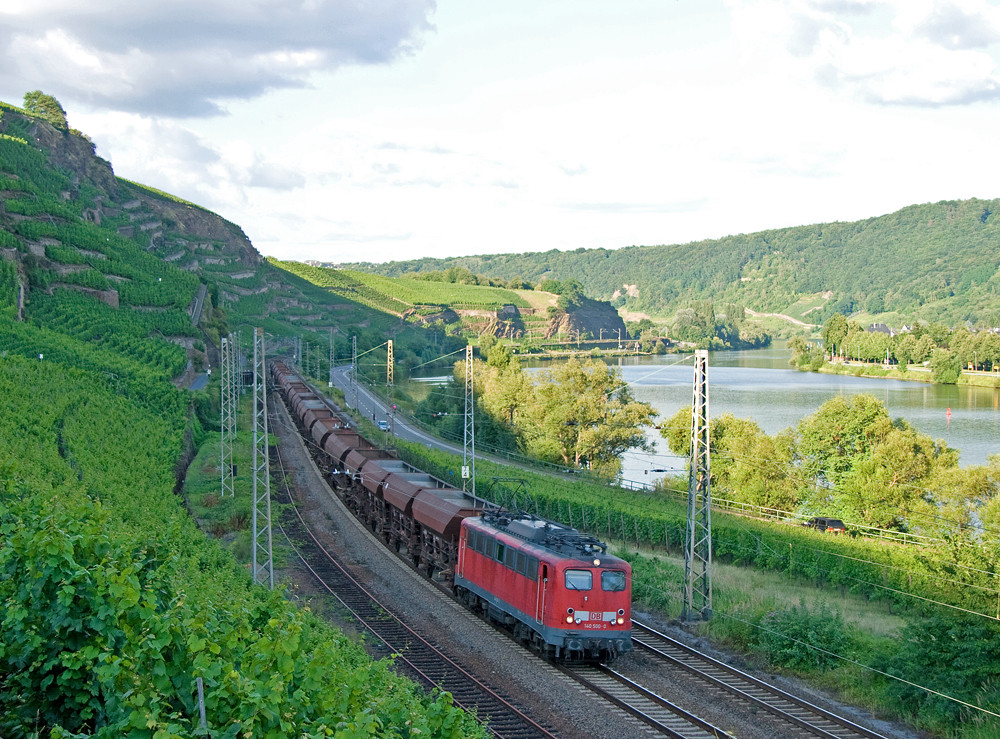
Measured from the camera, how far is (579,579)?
2044 cm

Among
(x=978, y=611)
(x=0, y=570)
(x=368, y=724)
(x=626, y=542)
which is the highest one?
(x=0, y=570)

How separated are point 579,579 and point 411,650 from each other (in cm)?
507

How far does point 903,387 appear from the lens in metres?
112

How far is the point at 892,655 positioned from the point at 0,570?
1871 cm

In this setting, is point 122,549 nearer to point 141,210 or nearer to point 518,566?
point 518,566

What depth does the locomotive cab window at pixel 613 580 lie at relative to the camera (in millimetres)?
20672

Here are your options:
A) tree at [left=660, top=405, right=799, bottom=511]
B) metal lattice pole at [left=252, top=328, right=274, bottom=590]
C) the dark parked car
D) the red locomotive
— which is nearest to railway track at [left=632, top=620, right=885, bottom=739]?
the red locomotive

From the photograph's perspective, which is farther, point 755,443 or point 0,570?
point 755,443

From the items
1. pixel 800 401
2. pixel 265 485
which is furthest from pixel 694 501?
pixel 800 401

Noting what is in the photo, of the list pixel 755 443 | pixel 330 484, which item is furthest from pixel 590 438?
pixel 330 484

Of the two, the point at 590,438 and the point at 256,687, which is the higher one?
the point at 256,687

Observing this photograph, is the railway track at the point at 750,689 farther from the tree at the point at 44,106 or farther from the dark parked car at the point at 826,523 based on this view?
the tree at the point at 44,106

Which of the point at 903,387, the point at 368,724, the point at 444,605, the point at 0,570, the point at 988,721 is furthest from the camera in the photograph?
the point at 903,387

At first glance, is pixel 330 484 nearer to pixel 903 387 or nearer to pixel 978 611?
pixel 978 611
